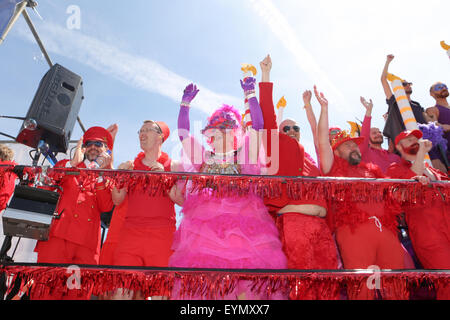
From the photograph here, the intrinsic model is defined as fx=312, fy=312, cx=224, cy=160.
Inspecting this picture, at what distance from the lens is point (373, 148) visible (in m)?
3.51

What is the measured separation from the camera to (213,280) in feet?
5.00

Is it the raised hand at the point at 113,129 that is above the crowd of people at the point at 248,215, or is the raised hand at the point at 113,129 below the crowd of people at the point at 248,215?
above

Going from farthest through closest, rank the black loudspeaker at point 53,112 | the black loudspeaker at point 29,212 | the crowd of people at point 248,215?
Result: the black loudspeaker at point 53,112 → the crowd of people at point 248,215 → the black loudspeaker at point 29,212

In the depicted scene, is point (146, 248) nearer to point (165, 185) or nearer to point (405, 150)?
point (165, 185)

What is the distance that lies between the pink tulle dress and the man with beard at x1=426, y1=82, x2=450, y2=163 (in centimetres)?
275

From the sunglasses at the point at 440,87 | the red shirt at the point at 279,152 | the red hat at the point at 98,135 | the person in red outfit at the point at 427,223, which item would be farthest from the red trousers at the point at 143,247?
the sunglasses at the point at 440,87

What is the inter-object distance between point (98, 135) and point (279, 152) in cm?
171

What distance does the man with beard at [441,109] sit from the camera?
12.2 ft

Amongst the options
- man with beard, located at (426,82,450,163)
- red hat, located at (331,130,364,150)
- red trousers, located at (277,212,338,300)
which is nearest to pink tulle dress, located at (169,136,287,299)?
red trousers, located at (277,212,338,300)

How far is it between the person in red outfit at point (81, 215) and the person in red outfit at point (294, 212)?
1.39m

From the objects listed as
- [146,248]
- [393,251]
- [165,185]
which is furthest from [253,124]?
[393,251]

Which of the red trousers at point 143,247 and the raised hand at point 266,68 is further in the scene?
the raised hand at point 266,68

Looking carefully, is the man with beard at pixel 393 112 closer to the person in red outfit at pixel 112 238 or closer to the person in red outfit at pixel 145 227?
the person in red outfit at pixel 145 227
